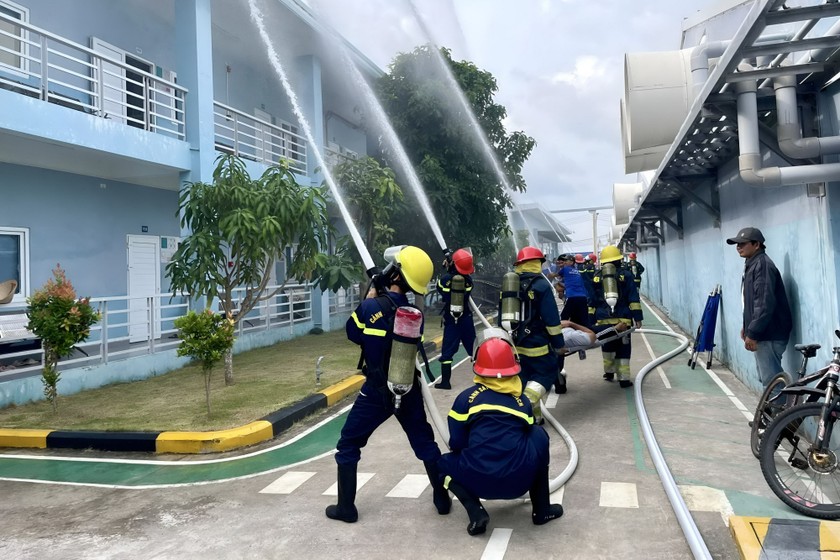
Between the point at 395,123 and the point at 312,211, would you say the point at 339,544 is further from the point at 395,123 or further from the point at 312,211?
the point at 395,123

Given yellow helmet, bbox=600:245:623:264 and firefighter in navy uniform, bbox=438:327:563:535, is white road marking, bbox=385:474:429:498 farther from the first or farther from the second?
yellow helmet, bbox=600:245:623:264

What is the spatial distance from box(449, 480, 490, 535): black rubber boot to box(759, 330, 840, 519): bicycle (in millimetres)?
1961

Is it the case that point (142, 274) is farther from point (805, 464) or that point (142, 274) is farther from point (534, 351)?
point (805, 464)

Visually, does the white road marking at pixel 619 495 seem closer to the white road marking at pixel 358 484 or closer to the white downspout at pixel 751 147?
the white road marking at pixel 358 484

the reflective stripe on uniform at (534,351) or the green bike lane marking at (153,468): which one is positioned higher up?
the reflective stripe on uniform at (534,351)

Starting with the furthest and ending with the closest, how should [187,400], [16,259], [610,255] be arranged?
1. [16,259]
2. [610,255]
3. [187,400]

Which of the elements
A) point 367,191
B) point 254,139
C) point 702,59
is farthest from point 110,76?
point 702,59

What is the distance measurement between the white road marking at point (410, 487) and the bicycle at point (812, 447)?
2410 mm

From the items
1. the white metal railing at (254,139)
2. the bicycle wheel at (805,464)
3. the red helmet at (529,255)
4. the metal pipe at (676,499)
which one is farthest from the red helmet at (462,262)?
the white metal railing at (254,139)

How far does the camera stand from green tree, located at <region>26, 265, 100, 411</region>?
7168mm

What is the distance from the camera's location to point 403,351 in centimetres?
390

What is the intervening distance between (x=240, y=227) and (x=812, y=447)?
266 inches

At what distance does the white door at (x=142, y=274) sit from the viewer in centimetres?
1226

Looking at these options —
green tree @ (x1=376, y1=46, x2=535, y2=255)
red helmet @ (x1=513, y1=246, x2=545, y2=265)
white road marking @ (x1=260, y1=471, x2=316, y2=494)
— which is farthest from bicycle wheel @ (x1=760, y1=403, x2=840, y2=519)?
green tree @ (x1=376, y1=46, x2=535, y2=255)
